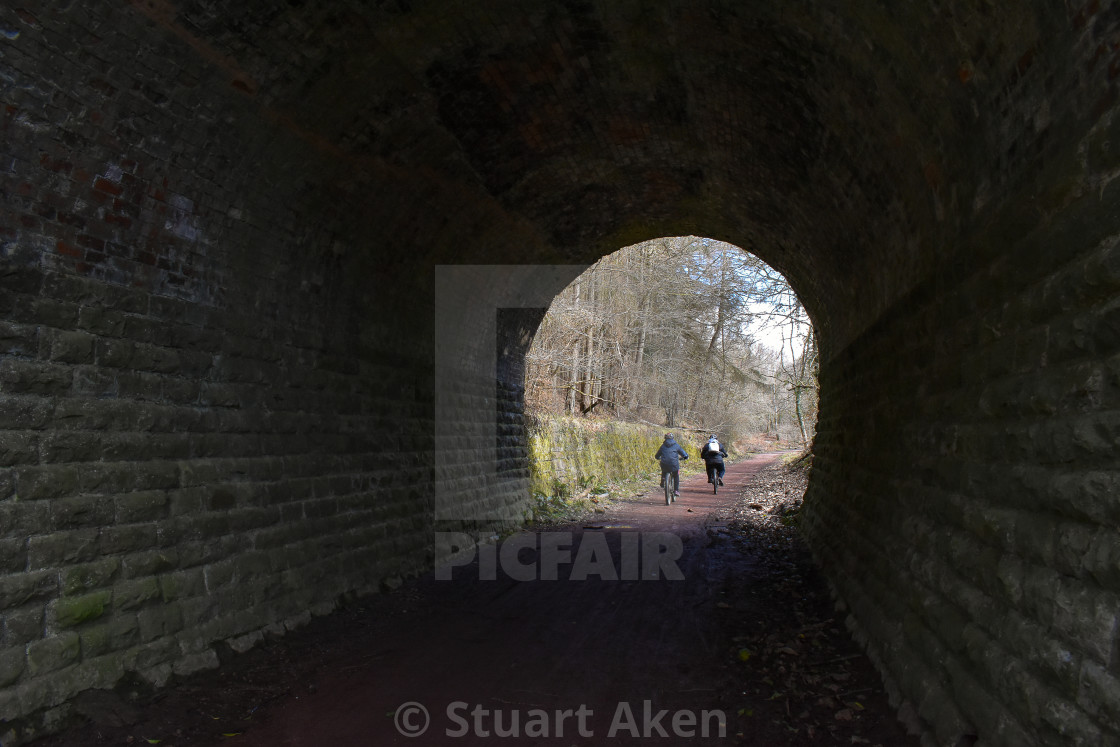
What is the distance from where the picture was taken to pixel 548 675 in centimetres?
516

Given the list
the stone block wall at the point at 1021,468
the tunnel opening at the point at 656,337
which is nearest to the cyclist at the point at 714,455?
the tunnel opening at the point at 656,337

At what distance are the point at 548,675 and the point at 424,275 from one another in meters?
5.52

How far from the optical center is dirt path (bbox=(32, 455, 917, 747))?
4.26 metres

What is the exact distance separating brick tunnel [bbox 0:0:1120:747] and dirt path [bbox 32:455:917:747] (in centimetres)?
39

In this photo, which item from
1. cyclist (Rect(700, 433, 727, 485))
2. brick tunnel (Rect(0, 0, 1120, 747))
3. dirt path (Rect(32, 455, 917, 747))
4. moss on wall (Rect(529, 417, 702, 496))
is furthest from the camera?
cyclist (Rect(700, 433, 727, 485))

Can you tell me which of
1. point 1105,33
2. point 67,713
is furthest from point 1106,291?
point 67,713

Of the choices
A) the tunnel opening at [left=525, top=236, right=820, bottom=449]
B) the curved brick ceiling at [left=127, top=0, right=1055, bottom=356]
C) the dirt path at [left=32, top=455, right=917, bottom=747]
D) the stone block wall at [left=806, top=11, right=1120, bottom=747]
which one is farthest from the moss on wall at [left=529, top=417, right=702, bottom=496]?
the stone block wall at [left=806, top=11, right=1120, bottom=747]

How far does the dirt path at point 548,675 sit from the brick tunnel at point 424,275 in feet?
1.29

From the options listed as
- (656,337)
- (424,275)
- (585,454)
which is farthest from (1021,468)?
(656,337)

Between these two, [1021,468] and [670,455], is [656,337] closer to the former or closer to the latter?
[670,455]

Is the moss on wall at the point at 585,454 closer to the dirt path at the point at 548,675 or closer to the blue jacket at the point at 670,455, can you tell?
the blue jacket at the point at 670,455

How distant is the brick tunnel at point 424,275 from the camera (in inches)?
117

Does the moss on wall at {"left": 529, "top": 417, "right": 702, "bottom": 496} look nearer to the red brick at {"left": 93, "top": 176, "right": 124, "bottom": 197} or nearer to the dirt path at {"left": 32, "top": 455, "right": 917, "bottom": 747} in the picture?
the dirt path at {"left": 32, "top": 455, "right": 917, "bottom": 747}

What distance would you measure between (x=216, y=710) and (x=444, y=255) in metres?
6.06
